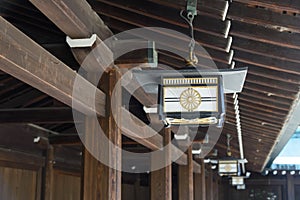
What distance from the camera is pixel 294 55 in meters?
3.37

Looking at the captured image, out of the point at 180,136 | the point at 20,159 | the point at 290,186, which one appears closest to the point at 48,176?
the point at 20,159

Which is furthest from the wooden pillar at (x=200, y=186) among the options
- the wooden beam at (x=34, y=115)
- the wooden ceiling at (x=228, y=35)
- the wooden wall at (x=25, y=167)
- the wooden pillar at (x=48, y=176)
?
the wooden beam at (x=34, y=115)

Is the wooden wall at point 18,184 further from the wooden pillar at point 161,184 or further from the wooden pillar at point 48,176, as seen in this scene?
the wooden pillar at point 161,184

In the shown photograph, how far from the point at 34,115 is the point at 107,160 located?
6.48 feet

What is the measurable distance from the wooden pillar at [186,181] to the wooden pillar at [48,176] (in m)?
2.11

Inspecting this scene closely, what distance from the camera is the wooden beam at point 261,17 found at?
112 inches

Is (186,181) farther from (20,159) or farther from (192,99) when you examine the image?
(192,99)

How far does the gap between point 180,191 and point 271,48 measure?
189 inches

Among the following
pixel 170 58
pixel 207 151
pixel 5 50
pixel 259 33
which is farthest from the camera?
pixel 207 151

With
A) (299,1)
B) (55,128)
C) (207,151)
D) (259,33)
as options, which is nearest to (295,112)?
(259,33)

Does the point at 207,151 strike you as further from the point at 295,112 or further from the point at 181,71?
the point at 181,71

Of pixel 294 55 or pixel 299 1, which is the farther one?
pixel 294 55

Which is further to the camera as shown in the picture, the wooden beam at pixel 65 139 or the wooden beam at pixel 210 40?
the wooden beam at pixel 65 139

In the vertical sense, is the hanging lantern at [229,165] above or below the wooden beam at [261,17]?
below
